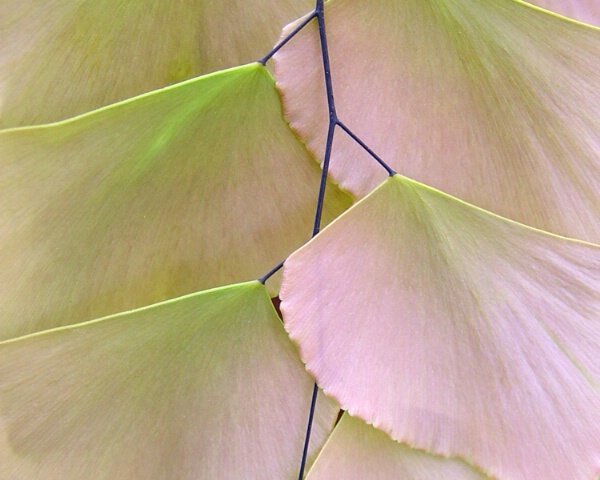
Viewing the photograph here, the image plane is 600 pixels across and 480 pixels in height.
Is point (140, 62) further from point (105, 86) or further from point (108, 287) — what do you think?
point (108, 287)

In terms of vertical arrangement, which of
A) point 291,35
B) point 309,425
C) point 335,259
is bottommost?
point 309,425

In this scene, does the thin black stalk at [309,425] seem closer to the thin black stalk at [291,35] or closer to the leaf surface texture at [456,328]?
the leaf surface texture at [456,328]

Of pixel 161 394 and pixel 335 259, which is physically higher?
pixel 335 259

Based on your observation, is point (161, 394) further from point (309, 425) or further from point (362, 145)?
point (362, 145)

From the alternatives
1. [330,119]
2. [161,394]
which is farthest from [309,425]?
[330,119]

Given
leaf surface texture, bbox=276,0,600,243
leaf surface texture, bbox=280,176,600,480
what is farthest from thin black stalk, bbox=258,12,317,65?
leaf surface texture, bbox=280,176,600,480

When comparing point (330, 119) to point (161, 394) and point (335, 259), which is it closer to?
point (335, 259)

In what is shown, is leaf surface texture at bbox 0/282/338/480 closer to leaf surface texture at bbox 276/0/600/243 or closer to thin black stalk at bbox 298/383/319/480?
thin black stalk at bbox 298/383/319/480

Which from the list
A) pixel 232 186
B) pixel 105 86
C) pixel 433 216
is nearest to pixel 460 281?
pixel 433 216

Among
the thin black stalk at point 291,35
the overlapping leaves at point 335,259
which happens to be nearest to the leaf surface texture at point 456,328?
the overlapping leaves at point 335,259
